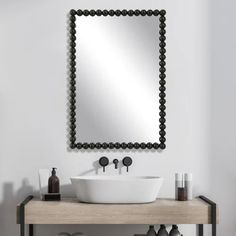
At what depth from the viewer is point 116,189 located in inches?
126

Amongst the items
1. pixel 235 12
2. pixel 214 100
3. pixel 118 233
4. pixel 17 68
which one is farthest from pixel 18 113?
pixel 235 12

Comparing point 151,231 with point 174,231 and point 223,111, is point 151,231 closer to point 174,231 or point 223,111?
point 174,231

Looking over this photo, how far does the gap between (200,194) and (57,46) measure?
1294 mm

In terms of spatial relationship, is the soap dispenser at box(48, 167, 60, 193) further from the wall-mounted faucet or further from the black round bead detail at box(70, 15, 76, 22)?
the black round bead detail at box(70, 15, 76, 22)

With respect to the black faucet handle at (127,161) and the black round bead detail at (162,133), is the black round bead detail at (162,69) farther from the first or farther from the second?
the black faucet handle at (127,161)

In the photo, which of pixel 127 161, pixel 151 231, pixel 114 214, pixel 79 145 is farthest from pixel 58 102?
pixel 151 231

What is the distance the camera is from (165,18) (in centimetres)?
365

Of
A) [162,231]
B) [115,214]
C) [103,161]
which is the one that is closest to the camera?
[115,214]

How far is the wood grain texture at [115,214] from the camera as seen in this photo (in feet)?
10.3

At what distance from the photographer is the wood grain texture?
124 inches

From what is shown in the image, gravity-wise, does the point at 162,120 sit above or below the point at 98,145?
above

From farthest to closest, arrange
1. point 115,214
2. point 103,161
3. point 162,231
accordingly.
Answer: point 103,161 → point 162,231 → point 115,214

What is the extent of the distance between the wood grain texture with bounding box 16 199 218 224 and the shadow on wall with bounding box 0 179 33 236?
446mm

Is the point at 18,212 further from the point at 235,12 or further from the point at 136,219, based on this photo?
the point at 235,12
